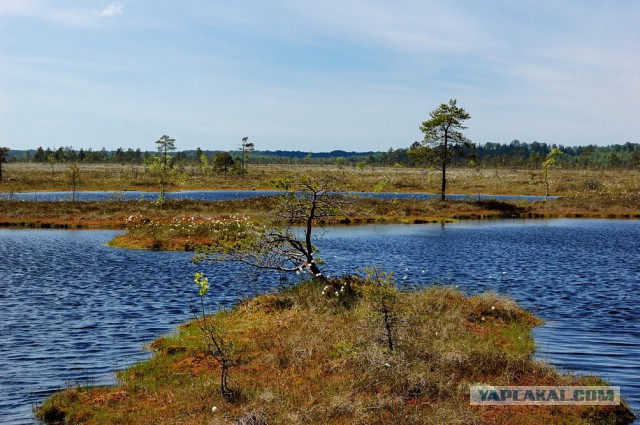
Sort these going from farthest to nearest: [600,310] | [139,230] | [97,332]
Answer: [139,230] → [600,310] → [97,332]

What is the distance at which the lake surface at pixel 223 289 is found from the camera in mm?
15609

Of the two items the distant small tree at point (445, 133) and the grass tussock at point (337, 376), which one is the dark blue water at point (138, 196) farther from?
the grass tussock at point (337, 376)

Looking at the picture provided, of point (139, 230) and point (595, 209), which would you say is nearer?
point (139, 230)

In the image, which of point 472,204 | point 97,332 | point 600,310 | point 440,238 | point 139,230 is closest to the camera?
point 97,332

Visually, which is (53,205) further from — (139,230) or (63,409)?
(63,409)

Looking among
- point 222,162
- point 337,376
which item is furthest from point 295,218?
point 222,162

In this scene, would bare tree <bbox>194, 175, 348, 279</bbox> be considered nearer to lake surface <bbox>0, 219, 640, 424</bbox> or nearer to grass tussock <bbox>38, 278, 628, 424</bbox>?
grass tussock <bbox>38, 278, 628, 424</bbox>

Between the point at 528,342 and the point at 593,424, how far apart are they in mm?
5653

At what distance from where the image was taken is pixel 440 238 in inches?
1911

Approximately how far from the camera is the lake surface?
615 inches

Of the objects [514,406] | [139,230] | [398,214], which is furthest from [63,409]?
[398,214]

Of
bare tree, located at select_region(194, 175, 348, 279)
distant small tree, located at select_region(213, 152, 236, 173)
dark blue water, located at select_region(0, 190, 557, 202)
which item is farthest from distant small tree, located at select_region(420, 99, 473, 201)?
distant small tree, located at select_region(213, 152, 236, 173)

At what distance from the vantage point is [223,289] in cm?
2633

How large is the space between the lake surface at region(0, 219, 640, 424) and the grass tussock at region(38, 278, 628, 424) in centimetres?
148
